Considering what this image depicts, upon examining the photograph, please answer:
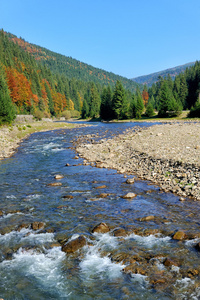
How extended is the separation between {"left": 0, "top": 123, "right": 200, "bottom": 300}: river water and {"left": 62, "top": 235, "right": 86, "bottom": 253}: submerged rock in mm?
230

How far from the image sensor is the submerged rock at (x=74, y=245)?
8078 millimetres

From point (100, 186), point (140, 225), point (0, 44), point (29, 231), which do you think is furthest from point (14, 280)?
point (0, 44)

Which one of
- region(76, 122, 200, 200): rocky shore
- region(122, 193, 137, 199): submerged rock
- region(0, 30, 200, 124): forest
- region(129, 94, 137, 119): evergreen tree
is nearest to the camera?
region(122, 193, 137, 199): submerged rock

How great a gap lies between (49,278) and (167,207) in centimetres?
686

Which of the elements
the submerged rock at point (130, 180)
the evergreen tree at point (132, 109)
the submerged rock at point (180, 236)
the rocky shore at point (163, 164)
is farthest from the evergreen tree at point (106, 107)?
the submerged rock at point (180, 236)

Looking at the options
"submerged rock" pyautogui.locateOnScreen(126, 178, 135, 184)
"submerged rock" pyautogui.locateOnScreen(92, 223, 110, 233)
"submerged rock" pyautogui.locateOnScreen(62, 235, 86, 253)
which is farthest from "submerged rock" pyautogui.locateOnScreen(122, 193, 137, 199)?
"submerged rock" pyautogui.locateOnScreen(62, 235, 86, 253)

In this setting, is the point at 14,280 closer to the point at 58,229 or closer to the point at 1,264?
the point at 1,264

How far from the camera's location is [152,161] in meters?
18.3

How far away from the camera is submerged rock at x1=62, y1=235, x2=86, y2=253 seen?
8078 millimetres

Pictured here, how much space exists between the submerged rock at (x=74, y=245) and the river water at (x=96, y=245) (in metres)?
0.23

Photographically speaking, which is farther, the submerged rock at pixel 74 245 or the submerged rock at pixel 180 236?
the submerged rock at pixel 180 236

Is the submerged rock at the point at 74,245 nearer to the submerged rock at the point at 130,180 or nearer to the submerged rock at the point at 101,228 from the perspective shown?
the submerged rock at the point at 101,228

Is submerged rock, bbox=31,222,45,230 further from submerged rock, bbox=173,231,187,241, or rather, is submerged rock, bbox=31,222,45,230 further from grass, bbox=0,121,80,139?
grass, bbox=0,121,80,139

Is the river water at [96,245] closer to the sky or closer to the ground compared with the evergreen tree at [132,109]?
closer to the ground
